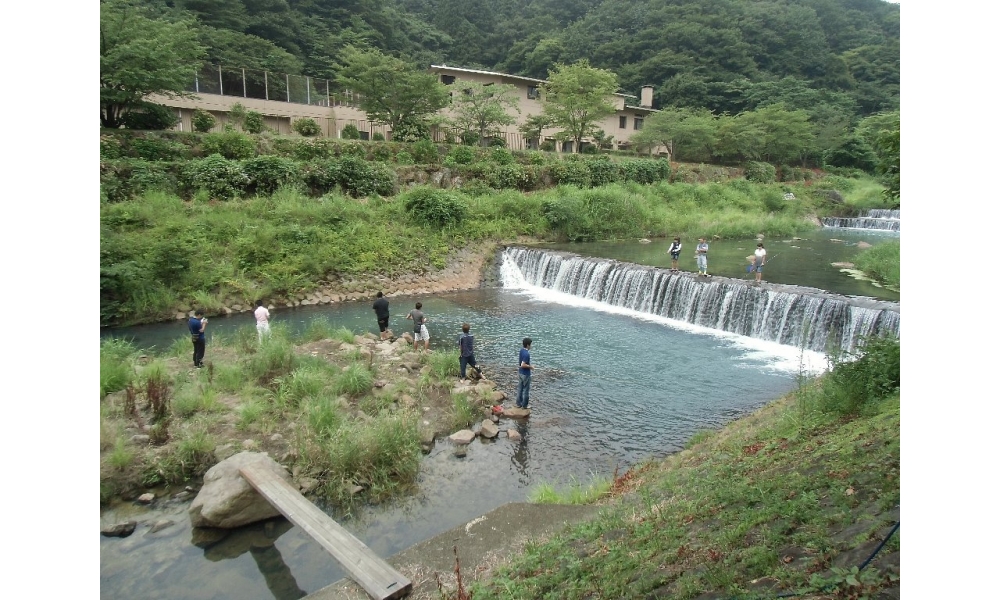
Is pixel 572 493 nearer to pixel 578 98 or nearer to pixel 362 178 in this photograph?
pixel 362 178

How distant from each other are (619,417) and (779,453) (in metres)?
3.82

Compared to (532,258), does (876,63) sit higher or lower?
higher

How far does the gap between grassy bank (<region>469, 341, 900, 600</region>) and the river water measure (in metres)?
1.82

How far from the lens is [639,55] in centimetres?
6206

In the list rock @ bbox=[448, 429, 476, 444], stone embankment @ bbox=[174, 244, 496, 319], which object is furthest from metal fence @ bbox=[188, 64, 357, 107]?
rock @ bbox=[448, 429, 476, 444]

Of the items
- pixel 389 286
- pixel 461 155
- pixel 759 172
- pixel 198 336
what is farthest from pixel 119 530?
pixel 759 172

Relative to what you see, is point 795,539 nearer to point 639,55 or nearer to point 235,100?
point 235,100

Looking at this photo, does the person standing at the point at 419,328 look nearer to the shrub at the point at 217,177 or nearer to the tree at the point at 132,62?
the shrub at the point at 217,177

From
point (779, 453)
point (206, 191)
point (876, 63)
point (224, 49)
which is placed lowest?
point (779, 453)

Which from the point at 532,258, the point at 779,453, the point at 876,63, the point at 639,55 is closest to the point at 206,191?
the point at 532,258

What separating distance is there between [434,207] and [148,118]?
13167 mm

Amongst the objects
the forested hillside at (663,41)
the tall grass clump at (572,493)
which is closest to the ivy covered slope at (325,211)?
the tall grass clump at (572,493)

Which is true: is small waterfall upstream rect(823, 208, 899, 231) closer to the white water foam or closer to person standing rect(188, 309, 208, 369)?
the white water foam

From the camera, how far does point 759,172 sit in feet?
138
